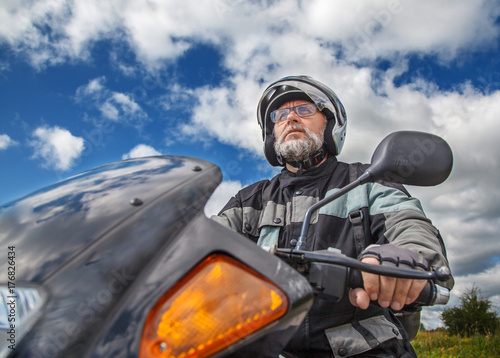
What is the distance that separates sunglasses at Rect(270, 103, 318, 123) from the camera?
313 centimetres

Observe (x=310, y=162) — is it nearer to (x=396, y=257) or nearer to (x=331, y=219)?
(x=331, y=219)

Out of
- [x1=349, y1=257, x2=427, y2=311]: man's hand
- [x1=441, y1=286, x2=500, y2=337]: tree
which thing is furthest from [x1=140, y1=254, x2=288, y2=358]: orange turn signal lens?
[x1=441, y1=286, x2=500, y2=337]: tree

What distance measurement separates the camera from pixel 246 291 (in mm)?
714

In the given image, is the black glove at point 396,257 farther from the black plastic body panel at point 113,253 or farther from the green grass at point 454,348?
the green grass at point 454,348

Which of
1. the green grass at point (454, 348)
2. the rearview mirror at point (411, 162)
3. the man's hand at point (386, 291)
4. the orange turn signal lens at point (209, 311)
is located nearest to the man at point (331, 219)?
the man's hand at point (386, 291)

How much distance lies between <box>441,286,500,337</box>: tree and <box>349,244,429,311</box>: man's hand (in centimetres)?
1712

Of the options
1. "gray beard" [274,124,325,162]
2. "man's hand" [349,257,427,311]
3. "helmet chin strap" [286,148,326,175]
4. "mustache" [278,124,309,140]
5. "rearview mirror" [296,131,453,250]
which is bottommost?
"man's hand" [349,257,427,311]

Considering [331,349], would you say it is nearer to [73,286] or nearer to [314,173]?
[314,173]

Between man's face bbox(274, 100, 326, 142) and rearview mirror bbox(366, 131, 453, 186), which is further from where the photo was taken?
man's face bbox(274, 100, 326, 142)

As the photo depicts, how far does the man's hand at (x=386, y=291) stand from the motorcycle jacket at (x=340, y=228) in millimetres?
497

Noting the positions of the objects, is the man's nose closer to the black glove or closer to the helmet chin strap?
the helmet chin strap

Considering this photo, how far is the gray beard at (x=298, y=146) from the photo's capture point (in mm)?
2902

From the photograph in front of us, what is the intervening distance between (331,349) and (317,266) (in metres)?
1.01

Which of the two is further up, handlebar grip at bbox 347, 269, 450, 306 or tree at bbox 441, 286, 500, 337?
tree at bbox 441, 286, 500, 337
